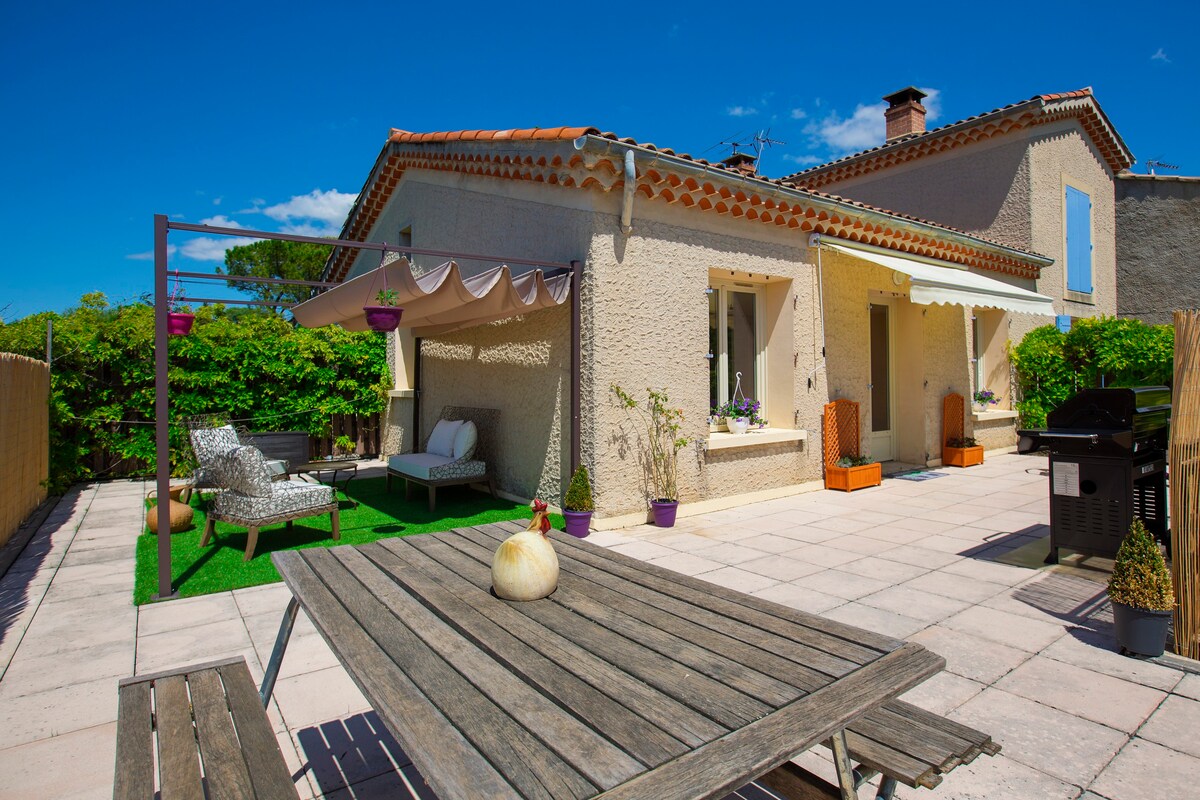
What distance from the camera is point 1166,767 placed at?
3.20 meters

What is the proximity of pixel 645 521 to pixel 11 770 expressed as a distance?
648 centimetres

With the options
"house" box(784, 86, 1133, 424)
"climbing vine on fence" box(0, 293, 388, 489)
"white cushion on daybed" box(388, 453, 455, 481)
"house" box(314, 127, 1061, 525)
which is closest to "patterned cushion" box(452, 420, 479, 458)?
"white cushion on daybed" box(388, 453, 455, 481)

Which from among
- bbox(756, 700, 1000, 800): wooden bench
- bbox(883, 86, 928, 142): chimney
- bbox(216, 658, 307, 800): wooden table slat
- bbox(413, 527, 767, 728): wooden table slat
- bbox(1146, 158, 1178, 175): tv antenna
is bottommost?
bbox(756, 700, 1000, 800): wooden bench

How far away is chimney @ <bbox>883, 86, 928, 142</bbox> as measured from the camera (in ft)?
61.2

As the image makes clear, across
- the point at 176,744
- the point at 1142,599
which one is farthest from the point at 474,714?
the point at 1142,599

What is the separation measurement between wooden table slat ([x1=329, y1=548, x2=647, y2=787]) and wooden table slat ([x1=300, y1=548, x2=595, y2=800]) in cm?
2

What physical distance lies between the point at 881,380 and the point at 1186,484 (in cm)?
878

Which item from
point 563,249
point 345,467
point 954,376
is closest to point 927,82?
point 954,376

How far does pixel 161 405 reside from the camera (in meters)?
6.02

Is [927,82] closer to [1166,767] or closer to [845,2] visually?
[845,2]

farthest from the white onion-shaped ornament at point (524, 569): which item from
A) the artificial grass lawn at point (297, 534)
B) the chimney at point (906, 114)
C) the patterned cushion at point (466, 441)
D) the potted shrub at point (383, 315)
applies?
the chimney at point (906, 114)

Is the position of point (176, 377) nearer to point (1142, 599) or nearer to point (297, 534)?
point (297, 534)

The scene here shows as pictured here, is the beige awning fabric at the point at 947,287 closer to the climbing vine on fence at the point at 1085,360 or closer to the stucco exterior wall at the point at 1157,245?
the climbing vine on fence at the point at 1085,360

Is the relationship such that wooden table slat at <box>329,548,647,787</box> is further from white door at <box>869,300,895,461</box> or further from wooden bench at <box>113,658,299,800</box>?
white door at <box>869,300,895,461</box>
